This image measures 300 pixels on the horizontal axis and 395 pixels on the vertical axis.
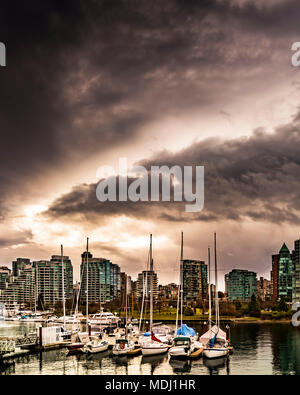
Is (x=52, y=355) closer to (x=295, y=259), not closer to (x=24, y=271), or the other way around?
(x=295, y=259)

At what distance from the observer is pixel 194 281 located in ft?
461

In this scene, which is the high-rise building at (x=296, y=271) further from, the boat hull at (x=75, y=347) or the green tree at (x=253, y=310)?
the boat hull at (x=75, y=347)

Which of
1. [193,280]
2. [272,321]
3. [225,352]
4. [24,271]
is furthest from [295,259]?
[225,352]

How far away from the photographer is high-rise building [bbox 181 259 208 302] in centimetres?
13504

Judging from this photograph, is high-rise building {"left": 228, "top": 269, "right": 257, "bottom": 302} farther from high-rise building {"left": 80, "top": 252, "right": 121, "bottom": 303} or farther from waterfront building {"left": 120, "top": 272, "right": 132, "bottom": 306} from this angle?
waterfront building {"left": 120, "top": 272, "right": 132, "bottom": 306}

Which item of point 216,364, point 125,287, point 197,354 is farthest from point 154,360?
point 125,287

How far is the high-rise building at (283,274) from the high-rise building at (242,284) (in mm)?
16551

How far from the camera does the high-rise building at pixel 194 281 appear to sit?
135 m

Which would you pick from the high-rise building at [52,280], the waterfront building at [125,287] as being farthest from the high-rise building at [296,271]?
the high-rise building at [52,280]

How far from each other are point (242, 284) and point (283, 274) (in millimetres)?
23755

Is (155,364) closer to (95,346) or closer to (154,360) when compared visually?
(154,360)
